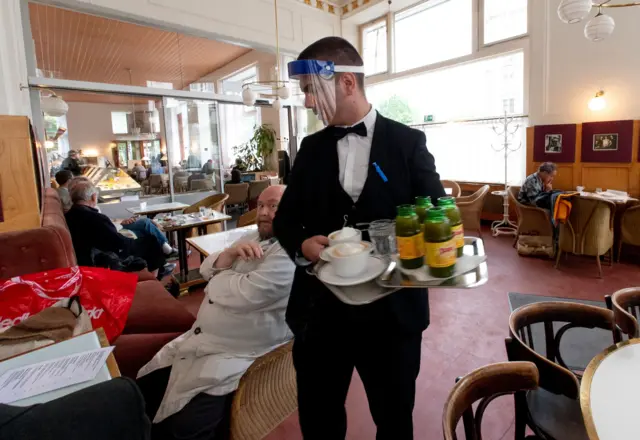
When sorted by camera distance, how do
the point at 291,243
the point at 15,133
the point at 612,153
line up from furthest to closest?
the point at 612,153, the point at 15,133, the point at 291,243

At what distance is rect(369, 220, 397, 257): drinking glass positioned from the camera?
3.68 ft

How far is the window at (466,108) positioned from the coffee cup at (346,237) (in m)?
6.04

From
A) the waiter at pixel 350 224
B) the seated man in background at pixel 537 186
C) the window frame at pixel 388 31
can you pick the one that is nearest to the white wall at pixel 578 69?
the seated man in background at pixel 537 186

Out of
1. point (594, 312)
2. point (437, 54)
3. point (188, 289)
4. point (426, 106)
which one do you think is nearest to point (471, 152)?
point (426, 106)

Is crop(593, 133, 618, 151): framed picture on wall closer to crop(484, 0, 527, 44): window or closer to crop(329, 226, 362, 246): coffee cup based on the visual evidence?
crop(484, 0, 527, 44): window

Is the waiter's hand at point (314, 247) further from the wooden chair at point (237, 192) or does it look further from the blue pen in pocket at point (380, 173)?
the wooden chair at point (237, 192)

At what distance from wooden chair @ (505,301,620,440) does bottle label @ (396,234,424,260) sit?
2.09ft

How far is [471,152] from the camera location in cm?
740

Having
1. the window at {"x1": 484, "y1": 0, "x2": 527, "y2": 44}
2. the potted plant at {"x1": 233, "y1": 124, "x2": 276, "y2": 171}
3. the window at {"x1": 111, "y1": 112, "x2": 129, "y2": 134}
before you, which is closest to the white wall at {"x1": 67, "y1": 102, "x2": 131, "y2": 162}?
the window at {"x1": 111, "y1": 112, "x2": 129, "y2": 134}

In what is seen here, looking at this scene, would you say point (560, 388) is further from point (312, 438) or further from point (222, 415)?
point (222, 415)

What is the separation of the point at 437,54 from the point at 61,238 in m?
7.33

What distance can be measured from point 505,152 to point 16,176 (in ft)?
21.3

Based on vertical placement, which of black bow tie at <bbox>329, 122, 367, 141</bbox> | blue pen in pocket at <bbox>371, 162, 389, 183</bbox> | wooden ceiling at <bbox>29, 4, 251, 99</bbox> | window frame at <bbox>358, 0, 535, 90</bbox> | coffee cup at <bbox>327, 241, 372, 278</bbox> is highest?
wooden ceiling at <bbox>29, 4, 251, 99</bbox>

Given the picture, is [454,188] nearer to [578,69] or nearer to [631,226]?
[578,69]
